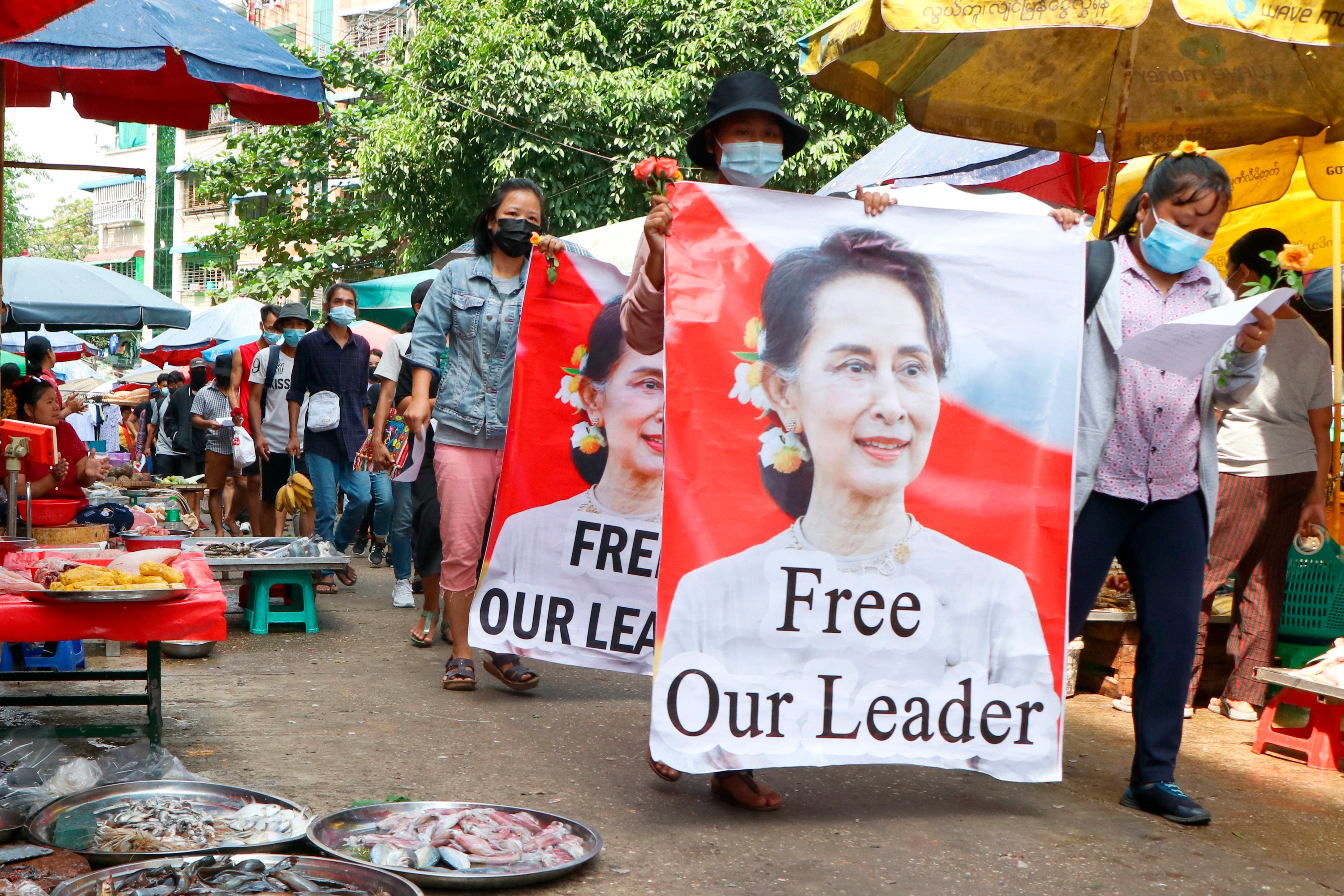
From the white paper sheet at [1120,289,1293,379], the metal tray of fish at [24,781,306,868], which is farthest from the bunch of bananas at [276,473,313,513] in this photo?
the white paper sheet at [1120,289,1293,379]

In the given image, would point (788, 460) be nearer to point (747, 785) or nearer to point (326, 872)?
point (747, 785)

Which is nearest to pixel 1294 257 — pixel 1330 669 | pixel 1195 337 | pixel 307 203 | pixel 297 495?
pixel 1195 337

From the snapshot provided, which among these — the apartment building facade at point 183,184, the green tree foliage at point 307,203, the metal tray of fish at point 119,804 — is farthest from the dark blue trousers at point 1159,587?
the apartment building facade at point 183,184

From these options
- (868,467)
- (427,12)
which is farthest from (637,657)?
(427,12)

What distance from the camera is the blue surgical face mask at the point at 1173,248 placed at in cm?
376

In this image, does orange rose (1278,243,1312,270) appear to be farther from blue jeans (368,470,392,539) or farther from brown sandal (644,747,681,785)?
blue jeans (368,470,392,539)

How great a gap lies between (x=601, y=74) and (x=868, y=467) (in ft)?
45.2

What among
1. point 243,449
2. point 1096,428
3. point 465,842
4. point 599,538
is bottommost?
point 465,842

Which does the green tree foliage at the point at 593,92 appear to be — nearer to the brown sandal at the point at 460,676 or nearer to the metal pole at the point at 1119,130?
the metal pole at the point at 1119,130

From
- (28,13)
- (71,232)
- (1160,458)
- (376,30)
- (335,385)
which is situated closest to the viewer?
(28,13)

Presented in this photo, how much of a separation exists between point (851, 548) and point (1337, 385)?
2876 millimetres

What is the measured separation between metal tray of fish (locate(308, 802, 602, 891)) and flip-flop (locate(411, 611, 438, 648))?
10.1 ft

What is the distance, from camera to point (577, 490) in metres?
4.69

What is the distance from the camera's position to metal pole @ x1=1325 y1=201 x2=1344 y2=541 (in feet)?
17.3
